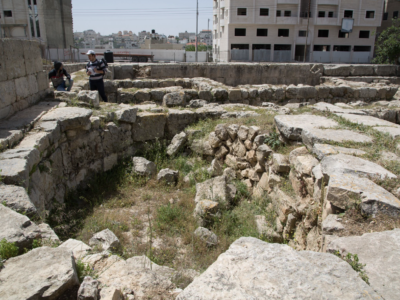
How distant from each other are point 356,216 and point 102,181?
4.67 meters

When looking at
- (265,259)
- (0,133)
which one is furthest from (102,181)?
(265,259)

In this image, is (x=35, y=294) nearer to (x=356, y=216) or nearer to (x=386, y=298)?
(x=386, y=298)

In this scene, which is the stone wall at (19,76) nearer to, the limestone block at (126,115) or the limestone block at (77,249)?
the limestone block at (126,115)

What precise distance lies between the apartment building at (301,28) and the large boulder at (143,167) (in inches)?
1245

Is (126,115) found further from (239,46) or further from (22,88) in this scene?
(239,46)

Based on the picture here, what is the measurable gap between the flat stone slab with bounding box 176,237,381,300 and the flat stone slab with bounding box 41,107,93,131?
4321 mm

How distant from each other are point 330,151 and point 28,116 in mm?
5019

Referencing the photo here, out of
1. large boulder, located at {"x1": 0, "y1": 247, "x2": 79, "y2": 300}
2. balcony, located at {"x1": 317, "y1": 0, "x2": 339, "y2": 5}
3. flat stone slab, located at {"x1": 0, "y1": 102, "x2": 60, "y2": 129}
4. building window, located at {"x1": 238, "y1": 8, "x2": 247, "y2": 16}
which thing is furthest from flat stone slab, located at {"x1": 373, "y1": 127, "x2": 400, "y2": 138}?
balcony, located at {"x1": 317, "y1": 0, "x2": 339, "y2": 5}

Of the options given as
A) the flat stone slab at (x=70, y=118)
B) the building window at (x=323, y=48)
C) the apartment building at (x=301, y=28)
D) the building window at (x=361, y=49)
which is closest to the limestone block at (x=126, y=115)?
the flat stone slab at (x=70, y=118)

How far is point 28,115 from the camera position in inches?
225

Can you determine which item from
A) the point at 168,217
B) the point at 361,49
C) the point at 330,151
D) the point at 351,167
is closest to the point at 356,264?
the point at 351,167

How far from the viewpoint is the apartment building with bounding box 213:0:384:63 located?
36.6 metres

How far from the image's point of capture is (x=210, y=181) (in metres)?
5.67

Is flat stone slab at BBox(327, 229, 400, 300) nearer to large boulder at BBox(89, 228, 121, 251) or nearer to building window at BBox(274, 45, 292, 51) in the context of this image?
large boulder at BBox(89, 228, 121, 251)
